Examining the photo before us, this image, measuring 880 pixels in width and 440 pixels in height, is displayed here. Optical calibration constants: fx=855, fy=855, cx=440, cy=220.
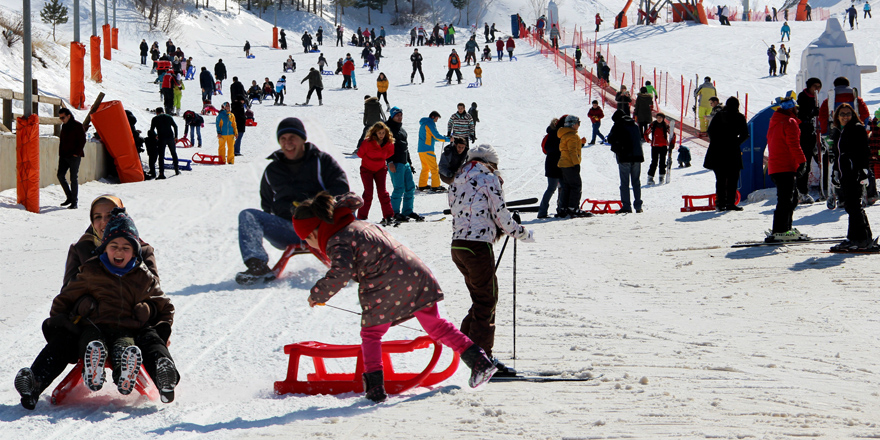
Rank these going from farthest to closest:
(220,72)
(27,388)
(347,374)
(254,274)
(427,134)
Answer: (220,72)
(427,134)
(254,274)
(347,374)
(27,388)

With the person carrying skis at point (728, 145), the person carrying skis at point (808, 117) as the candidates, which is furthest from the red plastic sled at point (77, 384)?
the person carrying skis at point (728, 145)

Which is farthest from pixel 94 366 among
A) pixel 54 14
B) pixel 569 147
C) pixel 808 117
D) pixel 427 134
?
pixel 54 14

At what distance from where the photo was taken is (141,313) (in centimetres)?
459

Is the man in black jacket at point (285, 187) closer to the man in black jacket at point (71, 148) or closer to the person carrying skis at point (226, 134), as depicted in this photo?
the man in black jacket at point (71, 148)

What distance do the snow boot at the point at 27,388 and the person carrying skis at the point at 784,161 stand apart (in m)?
7.16

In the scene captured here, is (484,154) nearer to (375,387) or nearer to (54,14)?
(375,387)

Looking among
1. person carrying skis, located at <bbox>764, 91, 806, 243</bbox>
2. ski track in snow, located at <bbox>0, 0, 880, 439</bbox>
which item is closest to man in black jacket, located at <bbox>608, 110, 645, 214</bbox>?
ski track in snow, located at <bbox>0, 0, 880, 439</bbox>

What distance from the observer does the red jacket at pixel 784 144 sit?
866 cm

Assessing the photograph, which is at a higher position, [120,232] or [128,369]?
[120,232]

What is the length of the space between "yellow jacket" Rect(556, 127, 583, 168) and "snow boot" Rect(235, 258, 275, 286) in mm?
5405

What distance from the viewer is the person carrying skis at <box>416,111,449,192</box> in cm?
1465

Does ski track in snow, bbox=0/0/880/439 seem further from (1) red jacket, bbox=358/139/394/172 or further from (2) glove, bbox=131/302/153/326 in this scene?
(1) red jacket, bbox=358/139/394/172

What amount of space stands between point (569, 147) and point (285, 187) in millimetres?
5152

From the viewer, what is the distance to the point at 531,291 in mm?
7355
